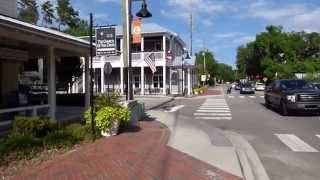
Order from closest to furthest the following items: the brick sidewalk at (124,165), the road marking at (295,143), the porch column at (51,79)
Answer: the brick sidewalk at (124,165)
the road marking at (295,143)
the porch column at (51,79)

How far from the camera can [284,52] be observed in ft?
350

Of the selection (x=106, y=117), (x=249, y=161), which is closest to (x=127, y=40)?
(x=106, y=117)

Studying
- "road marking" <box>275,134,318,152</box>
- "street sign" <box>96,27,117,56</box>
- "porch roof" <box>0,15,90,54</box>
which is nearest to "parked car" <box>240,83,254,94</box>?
"porch roof" <box>0,15,90,54</box>

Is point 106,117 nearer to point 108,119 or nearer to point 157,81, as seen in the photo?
point 108,119

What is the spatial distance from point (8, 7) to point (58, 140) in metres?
8.80

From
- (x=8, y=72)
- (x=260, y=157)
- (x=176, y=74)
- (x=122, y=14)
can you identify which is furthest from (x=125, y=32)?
(x=176, y=74)

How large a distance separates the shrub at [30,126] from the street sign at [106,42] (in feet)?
11.5

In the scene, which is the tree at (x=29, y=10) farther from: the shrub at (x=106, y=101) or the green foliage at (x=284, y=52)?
the green foliage at (x=284, y=52)

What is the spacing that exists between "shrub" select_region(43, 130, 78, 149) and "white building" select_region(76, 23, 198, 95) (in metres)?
38.2

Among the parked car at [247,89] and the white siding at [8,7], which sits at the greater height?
the white siding at [8,7]

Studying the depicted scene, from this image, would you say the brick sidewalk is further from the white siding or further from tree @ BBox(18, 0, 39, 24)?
tree @ BBox(18, 0, 39, 24)

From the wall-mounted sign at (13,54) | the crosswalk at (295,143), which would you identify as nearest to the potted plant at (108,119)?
the wall-mounted sign at (13,54)

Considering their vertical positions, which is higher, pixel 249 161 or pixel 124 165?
pixel 124 165

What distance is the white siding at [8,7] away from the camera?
18.8m
